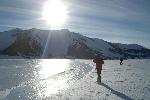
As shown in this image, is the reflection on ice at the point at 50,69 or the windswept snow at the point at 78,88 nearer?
the windswept snow at the point at 78,88

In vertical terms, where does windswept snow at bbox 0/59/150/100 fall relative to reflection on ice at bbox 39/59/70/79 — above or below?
above

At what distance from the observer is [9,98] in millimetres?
17578

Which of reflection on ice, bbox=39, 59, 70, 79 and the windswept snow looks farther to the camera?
reflection on ice, bbox=39, 59, 70, 79

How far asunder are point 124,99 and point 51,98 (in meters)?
4.31

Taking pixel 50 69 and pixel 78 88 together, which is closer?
pixel 78 88

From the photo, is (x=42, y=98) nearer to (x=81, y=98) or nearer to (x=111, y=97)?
(x=81, y=98)

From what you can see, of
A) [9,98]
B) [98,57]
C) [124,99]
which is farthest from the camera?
[98,57]

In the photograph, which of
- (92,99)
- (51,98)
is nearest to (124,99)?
(92,99)

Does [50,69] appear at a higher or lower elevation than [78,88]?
lower

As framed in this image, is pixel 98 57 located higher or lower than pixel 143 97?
higher

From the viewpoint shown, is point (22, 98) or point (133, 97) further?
point (22, 98)

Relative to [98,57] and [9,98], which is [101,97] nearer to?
[9,98]

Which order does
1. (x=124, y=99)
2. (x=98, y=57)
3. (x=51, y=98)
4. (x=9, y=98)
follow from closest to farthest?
(x=124, y=99) → (x=51, y=98) → (x=9, y=98) → (x=98, y=57)

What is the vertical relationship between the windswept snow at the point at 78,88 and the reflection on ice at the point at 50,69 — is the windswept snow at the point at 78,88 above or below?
above
